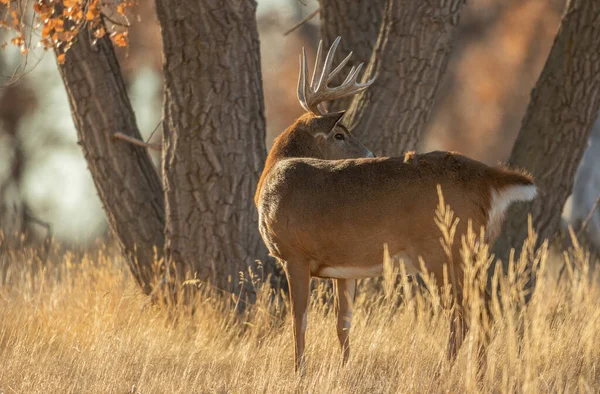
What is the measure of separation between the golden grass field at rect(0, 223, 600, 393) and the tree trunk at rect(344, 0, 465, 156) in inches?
49.7

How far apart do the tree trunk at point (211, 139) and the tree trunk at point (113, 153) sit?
23.5 inches

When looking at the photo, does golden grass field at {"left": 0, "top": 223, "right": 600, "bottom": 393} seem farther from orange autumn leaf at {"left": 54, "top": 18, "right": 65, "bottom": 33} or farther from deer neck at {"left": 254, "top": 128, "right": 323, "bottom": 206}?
orange autumn leaf at {"left": 54, "top": 18, "right": 65, "bottom": 33}

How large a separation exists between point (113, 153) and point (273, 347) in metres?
2.54

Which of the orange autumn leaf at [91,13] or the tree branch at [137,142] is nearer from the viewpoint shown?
the orange autumn leaf at [91,13]

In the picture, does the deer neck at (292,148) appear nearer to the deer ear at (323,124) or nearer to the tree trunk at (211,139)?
the deer ear at (323,124)

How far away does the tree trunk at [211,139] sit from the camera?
7879mm

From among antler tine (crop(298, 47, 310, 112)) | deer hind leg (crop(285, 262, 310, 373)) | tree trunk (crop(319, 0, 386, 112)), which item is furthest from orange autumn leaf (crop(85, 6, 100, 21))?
deer hind leg (crop(285, 262, 310, 373))

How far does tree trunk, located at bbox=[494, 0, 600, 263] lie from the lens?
849cm

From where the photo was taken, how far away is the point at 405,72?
313 inches

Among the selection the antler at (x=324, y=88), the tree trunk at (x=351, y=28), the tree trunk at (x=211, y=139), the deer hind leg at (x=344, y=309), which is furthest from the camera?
the tree trunk at (x=351, y=28)

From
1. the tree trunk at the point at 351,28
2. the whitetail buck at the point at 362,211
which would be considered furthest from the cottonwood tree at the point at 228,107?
the whitetail buck at the point at 362,211

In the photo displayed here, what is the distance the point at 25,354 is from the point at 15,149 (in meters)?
13.9

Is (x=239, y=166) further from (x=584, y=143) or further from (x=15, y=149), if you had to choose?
(x=15, y=149)

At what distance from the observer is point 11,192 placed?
62.3 ft
